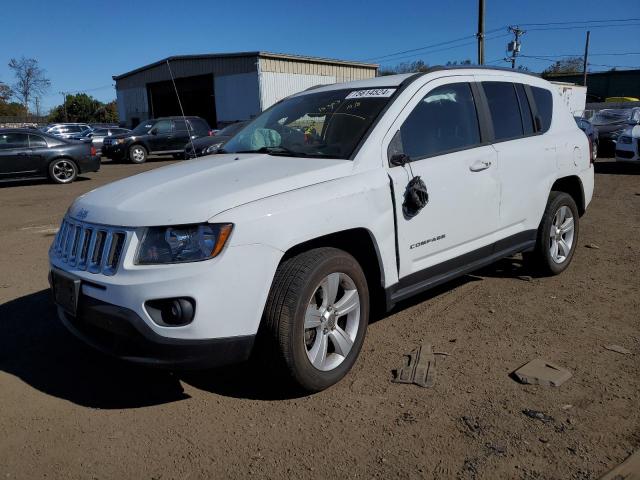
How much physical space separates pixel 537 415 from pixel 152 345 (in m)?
2.05

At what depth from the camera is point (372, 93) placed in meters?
3.86

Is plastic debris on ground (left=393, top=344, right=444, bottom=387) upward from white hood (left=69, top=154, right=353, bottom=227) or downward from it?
downward

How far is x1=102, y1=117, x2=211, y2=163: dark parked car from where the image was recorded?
21.0 metres

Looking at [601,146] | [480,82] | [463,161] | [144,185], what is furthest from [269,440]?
[601,146]

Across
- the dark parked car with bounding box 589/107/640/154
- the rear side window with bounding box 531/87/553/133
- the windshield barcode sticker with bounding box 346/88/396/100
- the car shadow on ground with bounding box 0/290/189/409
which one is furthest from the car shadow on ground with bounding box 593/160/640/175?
the car shadow on ground with bounding box 0/290/189/409

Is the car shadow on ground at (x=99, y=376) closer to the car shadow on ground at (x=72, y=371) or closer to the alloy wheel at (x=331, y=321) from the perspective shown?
the car shadow on ground at (x=72, y=371)

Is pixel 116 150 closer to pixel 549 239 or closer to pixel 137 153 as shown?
pixel 137 153

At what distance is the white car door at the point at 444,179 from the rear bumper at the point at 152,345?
1.31 m

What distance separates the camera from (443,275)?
3.90 meters

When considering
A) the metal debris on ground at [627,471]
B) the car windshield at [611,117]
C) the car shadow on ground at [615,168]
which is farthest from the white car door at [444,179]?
the car windshield at [611,117]

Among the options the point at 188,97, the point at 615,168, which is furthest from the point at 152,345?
the point at 188,97

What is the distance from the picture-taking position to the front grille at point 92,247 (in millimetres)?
2836

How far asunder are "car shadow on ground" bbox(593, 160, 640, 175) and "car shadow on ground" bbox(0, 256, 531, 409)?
12.1 metres

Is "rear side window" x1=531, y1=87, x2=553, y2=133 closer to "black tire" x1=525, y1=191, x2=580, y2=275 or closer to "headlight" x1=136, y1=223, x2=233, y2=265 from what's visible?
"black tire" x1=525, y1=191, x2=580, y2=275
